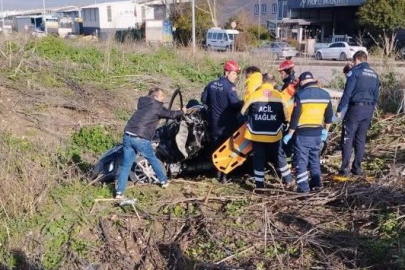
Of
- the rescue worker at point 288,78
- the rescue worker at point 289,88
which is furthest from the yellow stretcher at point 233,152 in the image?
the rescue worker at point 288,78

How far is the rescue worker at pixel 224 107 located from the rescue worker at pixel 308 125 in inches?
35.6

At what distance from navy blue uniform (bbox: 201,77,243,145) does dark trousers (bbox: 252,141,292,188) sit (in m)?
0.63

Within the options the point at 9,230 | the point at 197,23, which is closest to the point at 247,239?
the point at 9,230

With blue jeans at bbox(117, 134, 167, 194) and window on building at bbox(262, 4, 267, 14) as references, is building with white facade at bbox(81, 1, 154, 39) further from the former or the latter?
blue jeans at bbox(117, 134, 167, 194)

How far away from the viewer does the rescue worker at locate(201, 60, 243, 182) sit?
6.67 metres

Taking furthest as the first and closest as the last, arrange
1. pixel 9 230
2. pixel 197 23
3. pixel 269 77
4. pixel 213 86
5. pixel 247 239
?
pixel 197 23 → pixel 213 86 → pixel 269 77 → pixel 9 230 → pixel 247 239

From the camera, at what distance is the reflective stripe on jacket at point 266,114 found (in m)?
6.02

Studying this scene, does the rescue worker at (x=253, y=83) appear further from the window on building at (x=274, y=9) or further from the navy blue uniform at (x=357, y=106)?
the window on building at (x=274, y=9)

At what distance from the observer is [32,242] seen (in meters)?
5.43

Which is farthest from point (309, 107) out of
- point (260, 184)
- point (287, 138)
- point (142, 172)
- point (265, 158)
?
point (142, 172)

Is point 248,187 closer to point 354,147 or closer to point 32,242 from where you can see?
point 354,147

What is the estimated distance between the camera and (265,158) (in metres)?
6.52

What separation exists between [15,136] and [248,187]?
4922 millimetres

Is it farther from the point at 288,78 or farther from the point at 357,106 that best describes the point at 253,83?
the point at 357,106
